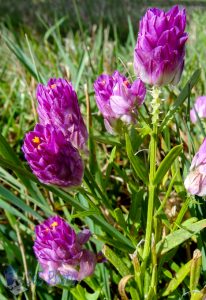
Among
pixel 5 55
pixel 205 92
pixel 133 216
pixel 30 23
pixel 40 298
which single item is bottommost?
pixel 40 298

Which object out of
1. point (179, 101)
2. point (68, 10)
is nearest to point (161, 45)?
point (179, 101)

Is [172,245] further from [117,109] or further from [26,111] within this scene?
[26,111]

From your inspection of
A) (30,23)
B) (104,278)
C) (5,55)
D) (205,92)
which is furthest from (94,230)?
(30,23)

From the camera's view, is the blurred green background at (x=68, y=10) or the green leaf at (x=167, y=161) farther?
the blurred green background at (x=68, y=10)

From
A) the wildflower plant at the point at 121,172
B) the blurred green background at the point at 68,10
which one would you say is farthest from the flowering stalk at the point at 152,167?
the blurred green background at the point at 68,10

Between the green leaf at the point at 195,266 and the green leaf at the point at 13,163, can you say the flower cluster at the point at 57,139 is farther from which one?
the green leaf at the point at 195,266

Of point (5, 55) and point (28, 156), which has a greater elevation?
point (5, 55)

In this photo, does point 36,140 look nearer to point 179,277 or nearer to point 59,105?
point 59,105
